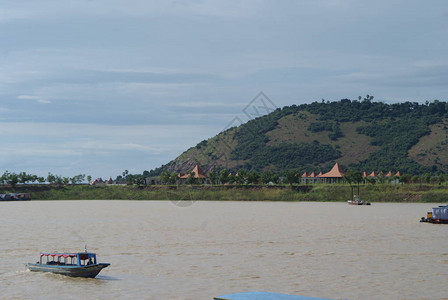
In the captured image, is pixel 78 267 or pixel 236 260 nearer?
pixel 78 267

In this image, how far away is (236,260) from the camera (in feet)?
167

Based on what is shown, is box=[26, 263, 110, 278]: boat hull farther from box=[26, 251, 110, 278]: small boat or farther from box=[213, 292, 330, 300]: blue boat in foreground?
box=[213, 292, 330, 300]: blue boat in foreground

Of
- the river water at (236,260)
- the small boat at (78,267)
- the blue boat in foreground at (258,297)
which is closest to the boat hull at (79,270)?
the small boat at (78,267)

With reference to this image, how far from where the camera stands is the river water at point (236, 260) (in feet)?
127

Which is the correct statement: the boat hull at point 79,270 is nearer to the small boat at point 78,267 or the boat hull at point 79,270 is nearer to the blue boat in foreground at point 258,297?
the small boat at point 78,267

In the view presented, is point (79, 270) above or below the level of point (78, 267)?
below

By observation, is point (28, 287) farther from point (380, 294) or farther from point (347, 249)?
point (347, 249)

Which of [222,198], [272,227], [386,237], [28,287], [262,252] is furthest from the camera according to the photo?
[222,198]

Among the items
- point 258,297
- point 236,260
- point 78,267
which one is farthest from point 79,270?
point 258,297

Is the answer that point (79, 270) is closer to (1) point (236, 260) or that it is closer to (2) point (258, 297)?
(1) point (236, 260)

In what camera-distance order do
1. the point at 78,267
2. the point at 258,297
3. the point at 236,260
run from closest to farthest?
the point at 258,297, the point at 78,267, the point at 236,260

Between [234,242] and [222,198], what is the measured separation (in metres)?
130

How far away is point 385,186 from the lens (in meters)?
178

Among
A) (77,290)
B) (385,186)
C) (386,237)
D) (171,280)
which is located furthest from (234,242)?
(385,186)
